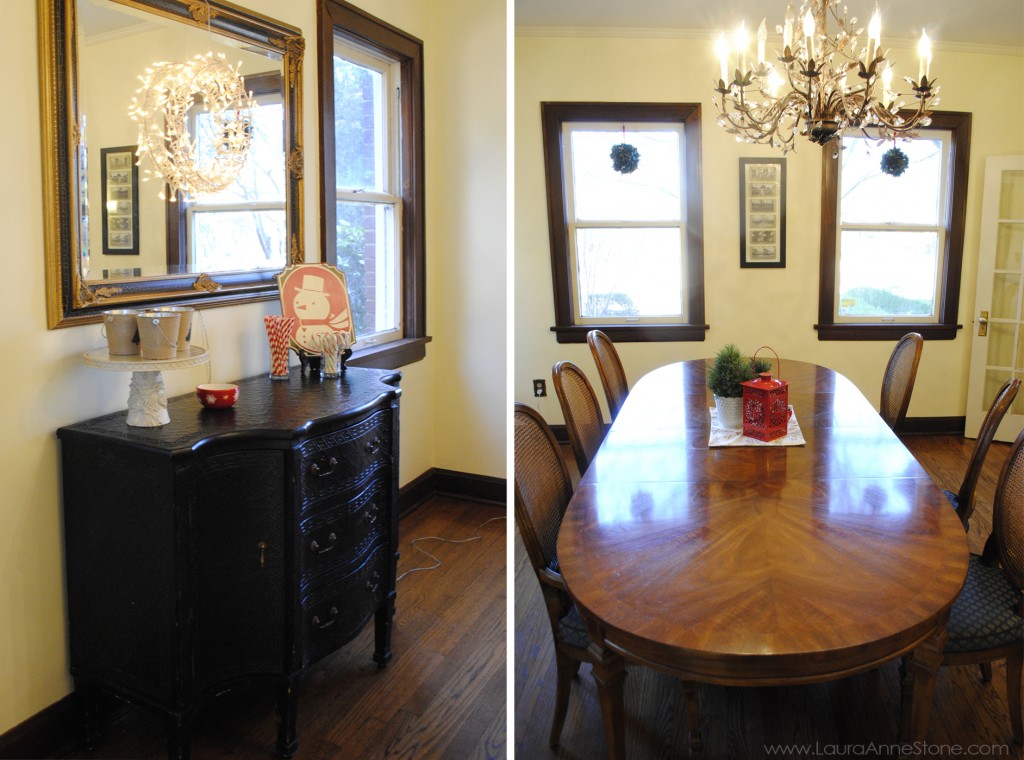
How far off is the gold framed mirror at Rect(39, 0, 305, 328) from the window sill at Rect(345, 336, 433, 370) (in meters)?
0.53

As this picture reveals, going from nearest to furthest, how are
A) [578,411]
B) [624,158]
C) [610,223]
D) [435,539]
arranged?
[578,411], [435,539], [624,158], [610,223]

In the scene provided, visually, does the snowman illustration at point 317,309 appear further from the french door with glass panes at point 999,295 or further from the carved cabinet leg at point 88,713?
the french door with glass panes at point 999,295

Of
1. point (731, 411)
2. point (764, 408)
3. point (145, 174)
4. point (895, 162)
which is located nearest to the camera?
point (145, 174)

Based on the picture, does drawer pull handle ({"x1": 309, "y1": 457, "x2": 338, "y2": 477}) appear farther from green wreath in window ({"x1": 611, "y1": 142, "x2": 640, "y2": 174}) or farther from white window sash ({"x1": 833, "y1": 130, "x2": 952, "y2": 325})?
white window sash ({"x1": 833, "y1": 130, "x2": 952, "y2": 325})

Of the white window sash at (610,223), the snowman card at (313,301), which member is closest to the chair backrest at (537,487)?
the snowman card at (313,301)

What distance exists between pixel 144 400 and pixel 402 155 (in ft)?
5.98

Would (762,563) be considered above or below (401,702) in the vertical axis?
above

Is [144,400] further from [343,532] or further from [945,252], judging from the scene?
[945,252]

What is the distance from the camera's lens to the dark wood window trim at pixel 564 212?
4.77 metres

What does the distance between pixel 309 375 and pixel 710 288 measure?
3.13 m

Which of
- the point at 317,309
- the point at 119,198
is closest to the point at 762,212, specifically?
the point at 317,309

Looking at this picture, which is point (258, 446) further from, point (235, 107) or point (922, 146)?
point (922, 146)

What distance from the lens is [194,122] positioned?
221 centimetres

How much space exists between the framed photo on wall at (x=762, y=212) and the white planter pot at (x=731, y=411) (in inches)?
105
